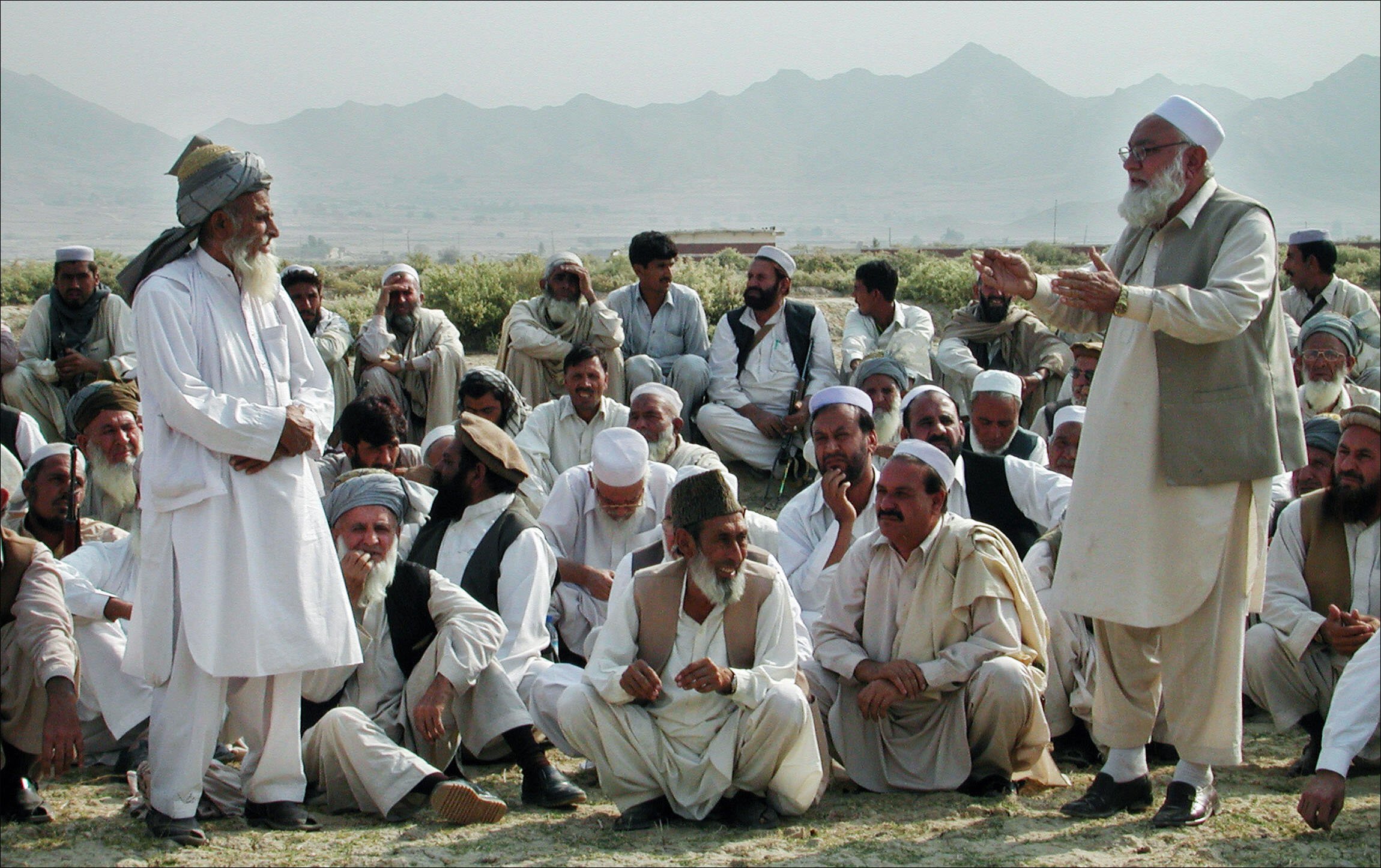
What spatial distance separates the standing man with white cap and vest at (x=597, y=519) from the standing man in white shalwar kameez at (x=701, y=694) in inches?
56.1

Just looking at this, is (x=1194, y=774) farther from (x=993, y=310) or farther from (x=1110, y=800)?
(x=993, y=310)

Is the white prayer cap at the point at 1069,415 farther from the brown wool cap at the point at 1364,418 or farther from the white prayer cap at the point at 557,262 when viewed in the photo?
the white prayer cap at the point at 557,262

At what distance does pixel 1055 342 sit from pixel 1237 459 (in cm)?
504

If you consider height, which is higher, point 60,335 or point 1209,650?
point 60,335

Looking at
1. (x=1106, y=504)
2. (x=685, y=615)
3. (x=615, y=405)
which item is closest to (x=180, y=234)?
(x=685, y=615)

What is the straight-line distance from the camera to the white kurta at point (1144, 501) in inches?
162

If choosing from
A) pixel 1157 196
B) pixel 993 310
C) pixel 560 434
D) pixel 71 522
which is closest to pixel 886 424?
pixel 560 434

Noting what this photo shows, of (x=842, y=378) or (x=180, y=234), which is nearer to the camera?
(x=180, y=234)

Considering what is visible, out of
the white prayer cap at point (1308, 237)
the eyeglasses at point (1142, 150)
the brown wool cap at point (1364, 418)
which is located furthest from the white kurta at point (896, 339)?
the eyeglasses at point (1142, 150)

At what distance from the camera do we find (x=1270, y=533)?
597cm

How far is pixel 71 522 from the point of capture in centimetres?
555

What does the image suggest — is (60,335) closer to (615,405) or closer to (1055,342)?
(615,405)

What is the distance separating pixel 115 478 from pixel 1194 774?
15.3 feet

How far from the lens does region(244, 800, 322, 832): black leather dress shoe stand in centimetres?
423
